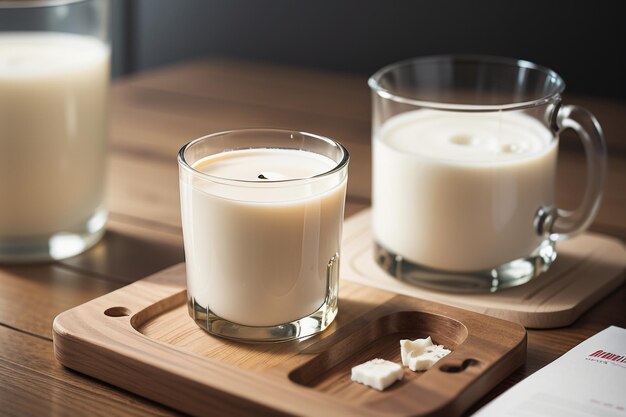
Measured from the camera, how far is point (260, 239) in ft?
2.42

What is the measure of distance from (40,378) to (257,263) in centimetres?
19

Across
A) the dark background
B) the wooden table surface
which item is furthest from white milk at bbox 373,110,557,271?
the dark background

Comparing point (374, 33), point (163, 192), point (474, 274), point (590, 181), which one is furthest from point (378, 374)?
point (374, 33)

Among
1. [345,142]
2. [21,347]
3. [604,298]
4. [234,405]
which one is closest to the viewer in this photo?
[234,405]

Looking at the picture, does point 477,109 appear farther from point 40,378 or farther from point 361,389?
point 40,378

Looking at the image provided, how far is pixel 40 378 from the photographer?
0.75m

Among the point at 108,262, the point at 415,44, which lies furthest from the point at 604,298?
the point at 415,44

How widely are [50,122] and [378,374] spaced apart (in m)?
0.45

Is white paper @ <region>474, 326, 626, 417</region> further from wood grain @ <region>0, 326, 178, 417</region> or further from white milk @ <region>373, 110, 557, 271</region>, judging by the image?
wood grain @ <region>0, 326, 178, 417</region>

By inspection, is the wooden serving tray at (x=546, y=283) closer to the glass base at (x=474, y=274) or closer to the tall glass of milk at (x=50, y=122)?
the glass base at (x=474, y=274)

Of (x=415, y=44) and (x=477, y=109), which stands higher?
(x=477, y=109)

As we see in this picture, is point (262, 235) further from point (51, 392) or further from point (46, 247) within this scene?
point (46, 247)

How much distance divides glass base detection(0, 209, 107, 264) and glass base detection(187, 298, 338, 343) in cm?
25

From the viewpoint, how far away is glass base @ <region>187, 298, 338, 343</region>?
0.77m
